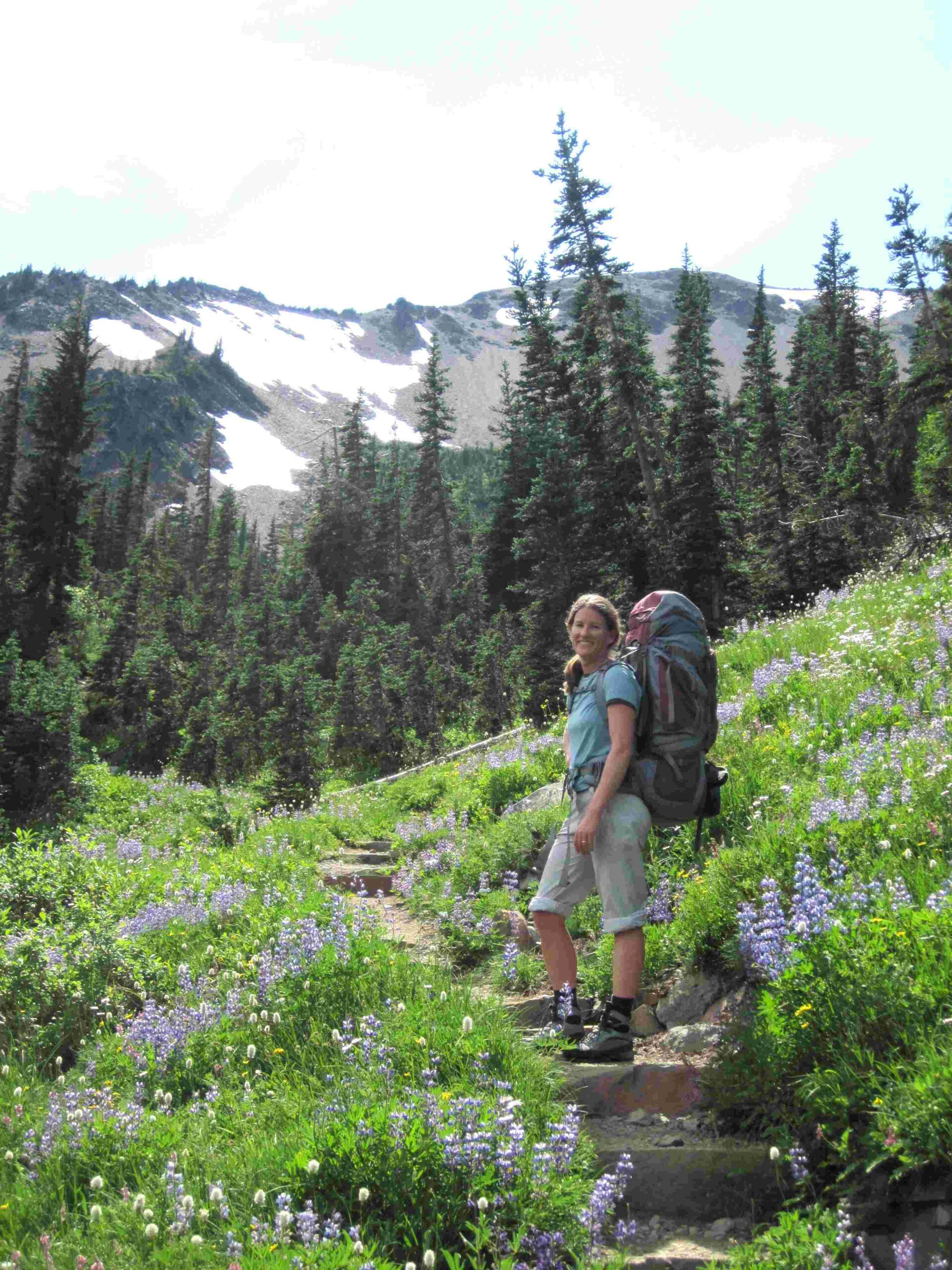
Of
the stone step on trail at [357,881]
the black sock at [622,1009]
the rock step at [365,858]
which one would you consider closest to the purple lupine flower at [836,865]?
the black sock at [622,1009]

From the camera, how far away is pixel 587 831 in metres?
4.71

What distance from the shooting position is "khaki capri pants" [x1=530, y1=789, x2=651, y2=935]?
15.4ft

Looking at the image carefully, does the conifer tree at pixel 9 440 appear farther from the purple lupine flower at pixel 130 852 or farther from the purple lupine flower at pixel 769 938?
the purple lupine flower at pixel 769 938

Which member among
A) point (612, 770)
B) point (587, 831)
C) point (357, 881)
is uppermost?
point (612, 770)

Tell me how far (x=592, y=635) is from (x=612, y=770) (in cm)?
79

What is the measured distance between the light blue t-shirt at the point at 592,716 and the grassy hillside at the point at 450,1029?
42.9 inches

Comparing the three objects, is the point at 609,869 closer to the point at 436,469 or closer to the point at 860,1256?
the point at 860,1256

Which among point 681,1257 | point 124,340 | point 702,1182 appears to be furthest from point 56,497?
point 124,340

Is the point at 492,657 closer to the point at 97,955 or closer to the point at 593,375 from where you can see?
the point at 593,375

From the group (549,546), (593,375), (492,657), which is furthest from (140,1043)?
(593,375)

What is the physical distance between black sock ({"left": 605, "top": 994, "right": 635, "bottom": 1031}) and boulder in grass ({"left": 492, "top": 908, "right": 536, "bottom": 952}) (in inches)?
71.8

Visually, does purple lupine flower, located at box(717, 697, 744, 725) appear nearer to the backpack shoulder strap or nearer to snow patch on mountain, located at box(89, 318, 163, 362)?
the backpack shoulder strap

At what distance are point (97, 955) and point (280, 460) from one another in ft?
542

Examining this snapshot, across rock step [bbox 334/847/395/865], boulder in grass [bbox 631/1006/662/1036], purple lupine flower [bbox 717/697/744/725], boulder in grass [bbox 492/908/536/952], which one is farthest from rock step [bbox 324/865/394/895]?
boulder in grass [bbox 631/1006/662/1036]
